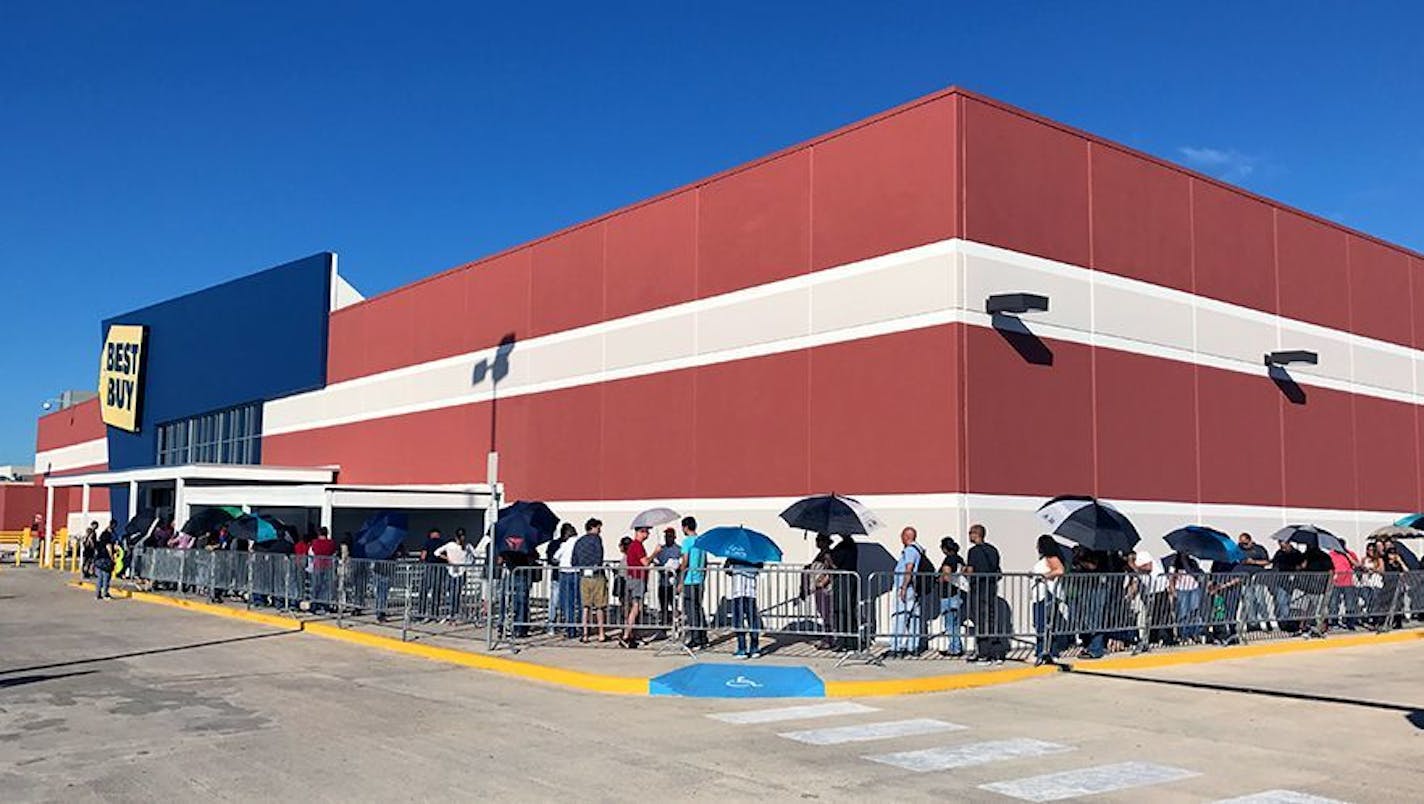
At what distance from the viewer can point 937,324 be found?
1972cm

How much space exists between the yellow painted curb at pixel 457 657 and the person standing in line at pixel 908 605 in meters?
4.23

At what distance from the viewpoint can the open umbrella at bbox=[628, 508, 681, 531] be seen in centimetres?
2247

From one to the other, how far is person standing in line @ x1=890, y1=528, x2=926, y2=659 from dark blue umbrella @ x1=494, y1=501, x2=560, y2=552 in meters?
6.54

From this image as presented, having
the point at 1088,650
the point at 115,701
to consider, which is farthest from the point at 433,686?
the point at 1088,650

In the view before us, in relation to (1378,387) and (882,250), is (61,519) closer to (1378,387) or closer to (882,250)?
(882,250)

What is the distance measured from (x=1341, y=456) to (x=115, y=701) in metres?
25.4

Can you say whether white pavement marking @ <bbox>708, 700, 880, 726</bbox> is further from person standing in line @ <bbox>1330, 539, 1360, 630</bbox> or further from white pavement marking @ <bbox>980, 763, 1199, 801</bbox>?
person standing in line @ <bbox>1330, 539, 1360, 630</bbox>

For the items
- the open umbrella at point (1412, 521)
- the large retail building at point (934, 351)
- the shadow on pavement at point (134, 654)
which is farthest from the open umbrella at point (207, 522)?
the open umbrella at point (1412, 521)

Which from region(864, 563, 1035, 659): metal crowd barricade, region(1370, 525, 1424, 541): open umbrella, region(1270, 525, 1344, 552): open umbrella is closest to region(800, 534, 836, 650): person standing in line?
region(864, 563, 1035, 659): metal crowd barricade

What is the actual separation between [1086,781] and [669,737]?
3848 millimetres

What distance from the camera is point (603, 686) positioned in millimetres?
14680

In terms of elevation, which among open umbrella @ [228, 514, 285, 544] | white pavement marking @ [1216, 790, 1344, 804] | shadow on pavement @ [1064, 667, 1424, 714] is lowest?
shadow on pavement @ [1064, 667, 1424, 714]

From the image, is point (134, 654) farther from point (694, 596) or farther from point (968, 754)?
point (968, 754)

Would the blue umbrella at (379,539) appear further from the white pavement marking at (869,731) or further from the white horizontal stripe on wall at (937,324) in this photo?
the white pavement marking at (869,731)
